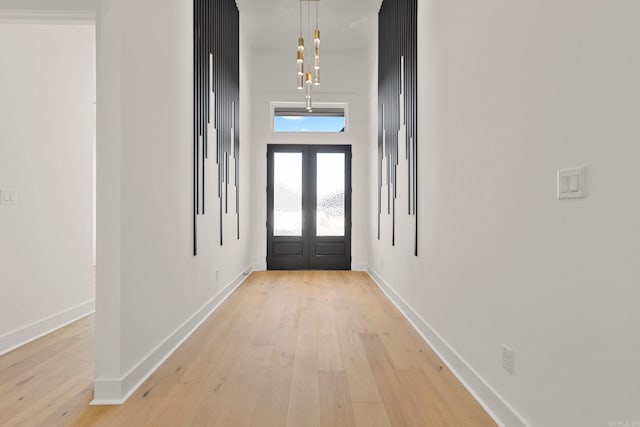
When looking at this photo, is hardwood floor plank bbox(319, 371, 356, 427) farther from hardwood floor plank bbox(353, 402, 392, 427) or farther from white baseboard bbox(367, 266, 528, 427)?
white baseboard bbox(367, 266, 528, 427)

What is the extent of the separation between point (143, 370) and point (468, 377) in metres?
1.98

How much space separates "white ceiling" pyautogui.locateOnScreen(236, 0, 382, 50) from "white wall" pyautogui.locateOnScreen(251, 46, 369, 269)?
0.91 feet

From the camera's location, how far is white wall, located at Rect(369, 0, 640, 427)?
121 centimetres

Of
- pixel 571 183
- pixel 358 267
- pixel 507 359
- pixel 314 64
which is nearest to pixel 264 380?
pixel 507 359

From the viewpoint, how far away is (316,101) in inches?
270

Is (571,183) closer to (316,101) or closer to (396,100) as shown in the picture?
(396,100)

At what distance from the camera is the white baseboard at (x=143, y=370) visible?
6.80ft

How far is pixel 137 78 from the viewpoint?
2.32 m

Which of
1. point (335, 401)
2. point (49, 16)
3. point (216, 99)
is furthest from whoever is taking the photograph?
point (216, 99)

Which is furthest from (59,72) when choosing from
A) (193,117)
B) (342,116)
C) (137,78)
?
(342,116)

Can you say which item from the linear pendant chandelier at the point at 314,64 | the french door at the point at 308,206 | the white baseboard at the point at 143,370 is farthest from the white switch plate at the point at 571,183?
the french door at the point at 308,206

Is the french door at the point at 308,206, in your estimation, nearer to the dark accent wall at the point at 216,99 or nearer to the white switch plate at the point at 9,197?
the dark accent wall at the point at 216,99

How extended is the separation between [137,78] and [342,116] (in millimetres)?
5028

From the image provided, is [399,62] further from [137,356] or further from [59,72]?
[137,356]
